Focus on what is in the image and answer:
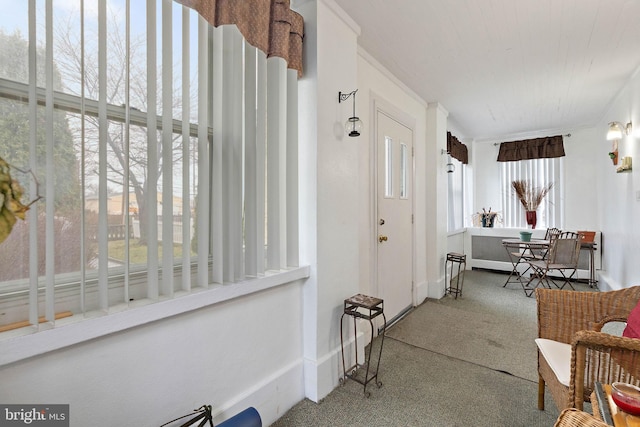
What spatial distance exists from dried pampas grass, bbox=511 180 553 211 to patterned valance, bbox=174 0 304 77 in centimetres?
530

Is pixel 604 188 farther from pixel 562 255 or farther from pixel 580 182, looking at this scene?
pixel 562 255

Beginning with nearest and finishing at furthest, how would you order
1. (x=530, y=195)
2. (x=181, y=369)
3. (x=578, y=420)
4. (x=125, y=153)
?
(x=578, y=420) → (x=125, y=153) → (x=181, y=369) → (x=530, y=195)

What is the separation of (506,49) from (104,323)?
3383 millimetres

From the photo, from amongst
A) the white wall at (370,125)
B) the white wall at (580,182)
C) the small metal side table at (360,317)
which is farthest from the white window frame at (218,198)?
the white wall at (580,182)

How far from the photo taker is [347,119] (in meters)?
2.19

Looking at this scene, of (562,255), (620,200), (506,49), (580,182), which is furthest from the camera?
(580,182)

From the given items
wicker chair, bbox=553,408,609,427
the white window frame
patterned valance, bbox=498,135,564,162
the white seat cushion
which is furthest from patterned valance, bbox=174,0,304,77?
patterned valance, bbox=498,135,564,162

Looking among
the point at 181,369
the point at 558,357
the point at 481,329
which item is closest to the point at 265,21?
the point at 181,369

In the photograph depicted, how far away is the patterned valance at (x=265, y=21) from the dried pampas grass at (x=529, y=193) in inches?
209

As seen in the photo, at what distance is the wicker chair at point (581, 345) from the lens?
1131mm

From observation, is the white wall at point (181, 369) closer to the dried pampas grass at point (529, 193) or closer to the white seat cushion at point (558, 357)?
the white seat cushion at point (558, 357)

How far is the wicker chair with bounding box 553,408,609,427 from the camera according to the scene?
780mm

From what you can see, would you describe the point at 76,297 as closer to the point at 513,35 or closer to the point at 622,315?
the point at 622,315

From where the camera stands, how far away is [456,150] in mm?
5027
